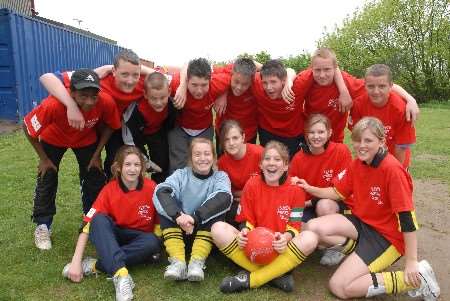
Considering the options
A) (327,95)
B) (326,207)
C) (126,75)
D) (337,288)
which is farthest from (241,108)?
(337,288)

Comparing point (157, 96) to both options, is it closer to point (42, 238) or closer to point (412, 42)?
point (42, 238)

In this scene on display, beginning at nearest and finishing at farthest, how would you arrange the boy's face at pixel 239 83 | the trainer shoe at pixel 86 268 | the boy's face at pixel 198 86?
the trainer shoe at pixel 86 268 < the boy's face at pixel 198 86 < the boy's face at pixel 239 83

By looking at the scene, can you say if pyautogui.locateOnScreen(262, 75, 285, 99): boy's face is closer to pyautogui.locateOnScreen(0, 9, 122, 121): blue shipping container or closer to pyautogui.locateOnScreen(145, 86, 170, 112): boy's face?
pyautogui.locateOnScreen(145, 86, 170, 112): boy's face

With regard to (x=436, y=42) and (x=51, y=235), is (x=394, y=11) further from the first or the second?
(x=51, y=235)

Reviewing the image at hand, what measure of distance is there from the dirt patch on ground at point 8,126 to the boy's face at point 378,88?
1051 centimetres

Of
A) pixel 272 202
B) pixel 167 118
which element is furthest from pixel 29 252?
pixel 272 202

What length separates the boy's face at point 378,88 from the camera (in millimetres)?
4762

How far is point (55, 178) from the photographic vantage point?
489cm

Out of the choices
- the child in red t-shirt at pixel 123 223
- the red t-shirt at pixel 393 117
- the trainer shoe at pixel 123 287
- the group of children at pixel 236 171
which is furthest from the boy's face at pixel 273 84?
the trainer shoe at pixel 123 287

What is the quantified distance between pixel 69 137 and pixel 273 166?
2.15 metres

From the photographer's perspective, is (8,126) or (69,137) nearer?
(69,137)

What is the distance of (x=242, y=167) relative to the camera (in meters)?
4.75

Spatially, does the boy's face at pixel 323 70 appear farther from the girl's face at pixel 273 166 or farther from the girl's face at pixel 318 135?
the girl's face at pixel 273 166

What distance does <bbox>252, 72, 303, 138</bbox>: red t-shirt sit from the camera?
5352 millimetres
